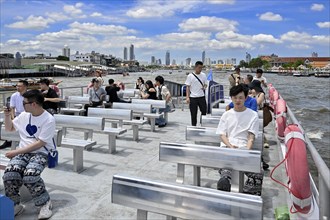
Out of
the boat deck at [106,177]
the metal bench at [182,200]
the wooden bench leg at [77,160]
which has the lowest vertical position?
the boat deck at [106,177]

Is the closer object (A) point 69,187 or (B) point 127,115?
(A) point 69,187

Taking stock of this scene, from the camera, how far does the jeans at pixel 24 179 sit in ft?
11.9

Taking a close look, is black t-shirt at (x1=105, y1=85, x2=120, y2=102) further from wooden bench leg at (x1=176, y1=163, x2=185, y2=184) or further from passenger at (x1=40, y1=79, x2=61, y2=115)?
wooden bench leg at (x1=176, y1=163, x2=185, y2=184)

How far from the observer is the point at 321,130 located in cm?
1628

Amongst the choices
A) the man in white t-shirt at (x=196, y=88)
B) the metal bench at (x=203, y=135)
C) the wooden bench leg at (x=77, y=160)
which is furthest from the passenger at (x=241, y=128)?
the man in white t-shirt at (x=196, y=88)

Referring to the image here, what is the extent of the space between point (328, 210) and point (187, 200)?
1.00m

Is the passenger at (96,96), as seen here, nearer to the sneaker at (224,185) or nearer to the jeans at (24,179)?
the jeans at (24,179)

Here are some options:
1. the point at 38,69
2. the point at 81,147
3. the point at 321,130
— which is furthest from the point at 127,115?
the point at 38,69

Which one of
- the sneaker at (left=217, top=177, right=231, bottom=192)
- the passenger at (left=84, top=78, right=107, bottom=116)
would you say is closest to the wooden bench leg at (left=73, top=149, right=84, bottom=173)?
the sneaker at (left=217, top=177, right=231, bottom=192)

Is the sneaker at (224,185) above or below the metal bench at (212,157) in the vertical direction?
below

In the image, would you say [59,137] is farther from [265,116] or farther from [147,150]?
[265,116]

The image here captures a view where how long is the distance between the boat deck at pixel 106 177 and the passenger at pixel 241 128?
1.11 ft

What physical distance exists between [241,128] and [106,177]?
7.51 ft

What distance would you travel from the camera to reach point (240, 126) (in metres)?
4.27
